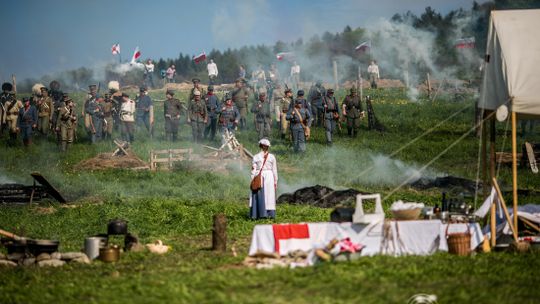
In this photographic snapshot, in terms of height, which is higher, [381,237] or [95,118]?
[95,118]

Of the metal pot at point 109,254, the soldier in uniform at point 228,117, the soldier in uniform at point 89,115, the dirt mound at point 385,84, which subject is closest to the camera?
the metal pot at point 109,254

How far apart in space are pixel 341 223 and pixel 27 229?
289 inches

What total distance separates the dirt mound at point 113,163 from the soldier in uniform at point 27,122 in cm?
565

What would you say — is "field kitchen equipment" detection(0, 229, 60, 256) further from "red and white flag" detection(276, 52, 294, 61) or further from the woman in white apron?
"red and white flag" detection(276, 52, 294, 61)

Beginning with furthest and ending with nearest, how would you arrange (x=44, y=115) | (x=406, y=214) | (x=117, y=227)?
(x=44, y=115)
(x=117, y=227)
(x=406, y=214)

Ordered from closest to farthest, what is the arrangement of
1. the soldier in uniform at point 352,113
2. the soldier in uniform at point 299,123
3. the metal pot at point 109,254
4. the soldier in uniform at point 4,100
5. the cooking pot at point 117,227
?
the metal pot at point 109,254
the cooking pot at point 117,227
the soldier in uniform at point 299,123
the soldier in uniform at point 352,113
the soldier in uniform at point 4,100

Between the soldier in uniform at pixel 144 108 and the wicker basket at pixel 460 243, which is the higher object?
the soldier in uniform at pixel 144 108

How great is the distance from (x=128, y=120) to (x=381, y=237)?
21.0 meters

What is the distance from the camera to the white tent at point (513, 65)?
45.3 ft

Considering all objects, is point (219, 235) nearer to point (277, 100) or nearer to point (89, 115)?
point (89, 115)

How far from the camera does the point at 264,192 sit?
18266mm

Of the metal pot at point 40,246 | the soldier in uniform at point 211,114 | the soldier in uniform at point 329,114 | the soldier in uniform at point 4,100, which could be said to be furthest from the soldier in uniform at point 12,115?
the metal pot at point 40,246

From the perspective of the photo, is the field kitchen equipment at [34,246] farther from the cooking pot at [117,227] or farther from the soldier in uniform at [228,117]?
the soldier in uniform at [228,117]

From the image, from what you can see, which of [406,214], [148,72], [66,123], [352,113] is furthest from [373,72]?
[406,214]
